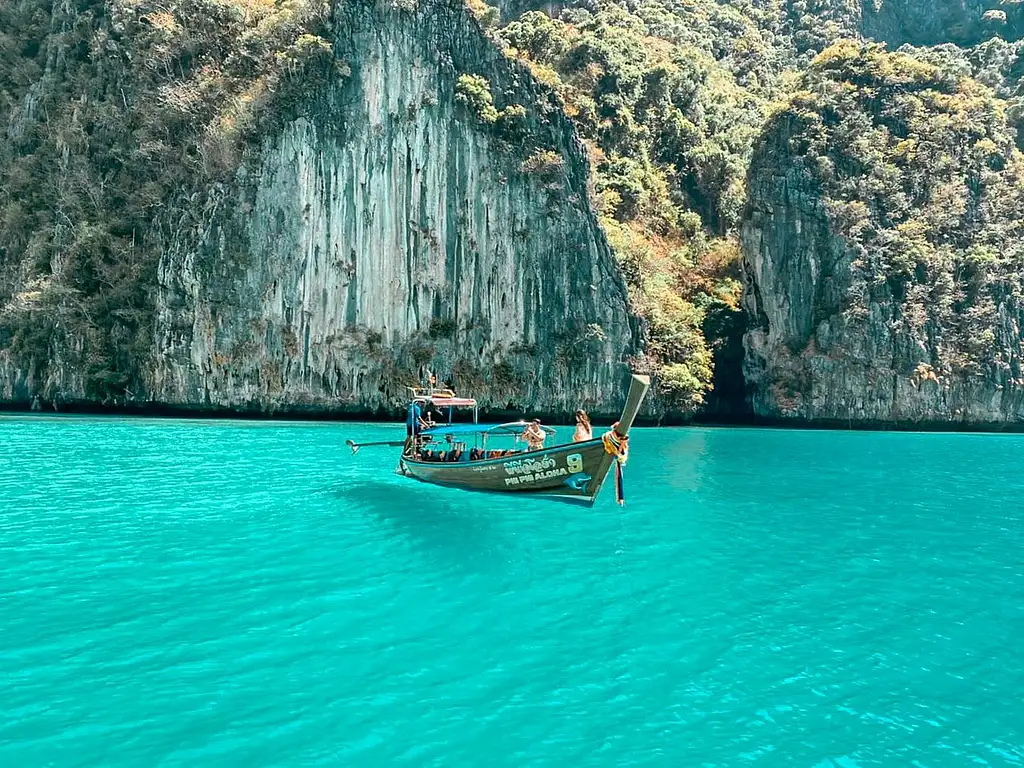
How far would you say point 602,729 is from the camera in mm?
7715

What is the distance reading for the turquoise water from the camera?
24.5ft

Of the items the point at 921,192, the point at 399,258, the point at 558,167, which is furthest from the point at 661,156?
the point at 399,258

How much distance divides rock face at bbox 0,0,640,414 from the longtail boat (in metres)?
23.9

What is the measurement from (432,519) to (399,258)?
30820mm

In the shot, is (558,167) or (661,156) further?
(661,156)

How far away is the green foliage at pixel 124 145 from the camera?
45500 millimetres

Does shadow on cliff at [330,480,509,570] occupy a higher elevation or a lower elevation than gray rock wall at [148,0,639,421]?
lower

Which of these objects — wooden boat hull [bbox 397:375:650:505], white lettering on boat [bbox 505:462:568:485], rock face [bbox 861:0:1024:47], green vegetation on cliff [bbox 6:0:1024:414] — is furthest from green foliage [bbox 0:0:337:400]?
rock face [bbox 861:0:1024:47]

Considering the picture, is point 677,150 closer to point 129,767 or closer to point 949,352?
point 949,352

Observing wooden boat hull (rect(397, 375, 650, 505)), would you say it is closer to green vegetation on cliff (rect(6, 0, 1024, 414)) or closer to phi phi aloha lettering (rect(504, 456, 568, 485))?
phi phi aloha lettering (rect(504, 456, 568, 485))

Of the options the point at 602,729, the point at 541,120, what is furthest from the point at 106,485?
the point at 541,120

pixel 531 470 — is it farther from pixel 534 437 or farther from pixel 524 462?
pixel 534 437

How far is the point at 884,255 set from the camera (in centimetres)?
4944

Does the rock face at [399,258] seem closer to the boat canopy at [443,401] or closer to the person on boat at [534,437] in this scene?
the boat canopy at [443,401]
